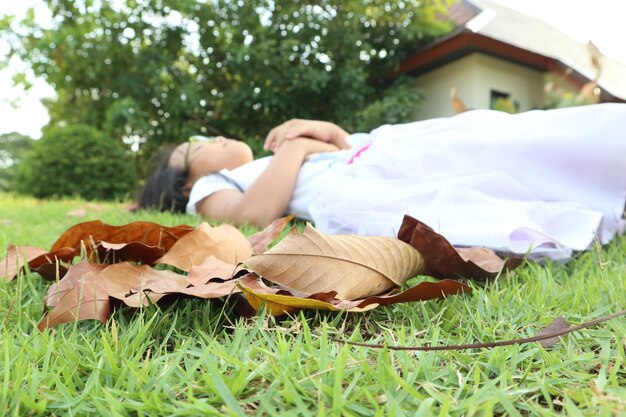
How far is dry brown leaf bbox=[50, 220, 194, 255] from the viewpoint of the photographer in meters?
1.19

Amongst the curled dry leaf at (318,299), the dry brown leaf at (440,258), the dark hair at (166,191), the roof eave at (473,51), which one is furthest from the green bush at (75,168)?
the curled dry leaf at (318,299)

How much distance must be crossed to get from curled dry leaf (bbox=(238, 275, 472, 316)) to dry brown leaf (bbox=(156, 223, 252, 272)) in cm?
25

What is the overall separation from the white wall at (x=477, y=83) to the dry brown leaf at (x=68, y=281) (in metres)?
8.24

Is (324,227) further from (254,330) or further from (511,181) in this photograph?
(254,330)

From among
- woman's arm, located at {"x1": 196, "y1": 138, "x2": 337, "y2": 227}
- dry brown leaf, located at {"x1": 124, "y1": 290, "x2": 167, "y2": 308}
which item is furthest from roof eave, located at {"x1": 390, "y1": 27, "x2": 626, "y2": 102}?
dry brown leaf, located at {"x1": 124, "y1": 290, "x2": 167, "y2": 308}

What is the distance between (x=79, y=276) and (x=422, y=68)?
882cm

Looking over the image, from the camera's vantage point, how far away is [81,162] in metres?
6.54

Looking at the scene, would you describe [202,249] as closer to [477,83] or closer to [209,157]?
[209,157]

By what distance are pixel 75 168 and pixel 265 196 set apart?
5146 millimetres

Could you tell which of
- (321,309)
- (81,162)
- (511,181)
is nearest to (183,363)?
(321,309)

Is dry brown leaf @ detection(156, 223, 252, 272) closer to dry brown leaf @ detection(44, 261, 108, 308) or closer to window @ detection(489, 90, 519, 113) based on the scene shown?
dry brown leaf @ detection(44, 261, 108, 308)

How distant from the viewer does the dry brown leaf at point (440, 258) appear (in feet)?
3.33

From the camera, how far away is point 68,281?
867 mm

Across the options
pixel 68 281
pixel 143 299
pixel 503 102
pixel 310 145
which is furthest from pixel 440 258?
pixel 503 102
